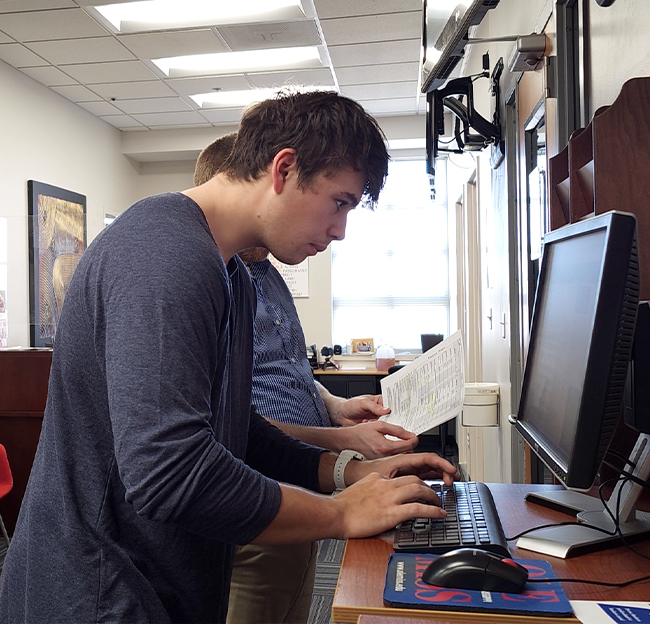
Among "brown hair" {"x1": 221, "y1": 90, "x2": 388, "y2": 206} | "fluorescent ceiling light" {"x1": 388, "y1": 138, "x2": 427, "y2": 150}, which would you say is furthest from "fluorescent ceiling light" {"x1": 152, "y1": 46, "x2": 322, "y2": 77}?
"brown hair" {"x1": 221, "y1": 90, "x2": 388, "y2": 206}

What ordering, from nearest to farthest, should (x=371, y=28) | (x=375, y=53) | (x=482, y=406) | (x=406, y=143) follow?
(x=482, y=406), (x=371, y=28), (x=375, y=53), (x=406, y=143)

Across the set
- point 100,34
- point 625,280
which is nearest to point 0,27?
point 100,34

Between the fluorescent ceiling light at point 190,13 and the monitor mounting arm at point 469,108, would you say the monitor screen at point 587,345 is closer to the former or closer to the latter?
the monitor mounting arm at point 469,108

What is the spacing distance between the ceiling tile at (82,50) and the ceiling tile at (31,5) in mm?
432

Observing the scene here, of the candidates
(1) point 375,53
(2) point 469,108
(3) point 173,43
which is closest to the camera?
(2) point 469,108

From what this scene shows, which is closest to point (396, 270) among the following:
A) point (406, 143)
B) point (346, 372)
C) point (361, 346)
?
point (361, 346)

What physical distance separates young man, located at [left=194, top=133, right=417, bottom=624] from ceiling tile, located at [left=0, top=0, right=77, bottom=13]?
2559mm

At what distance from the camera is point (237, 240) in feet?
3.07

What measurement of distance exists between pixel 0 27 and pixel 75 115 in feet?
5.02

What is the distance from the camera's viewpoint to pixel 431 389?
3.95ft

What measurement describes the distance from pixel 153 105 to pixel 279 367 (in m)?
4.36

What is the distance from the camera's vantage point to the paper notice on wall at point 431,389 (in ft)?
3.65

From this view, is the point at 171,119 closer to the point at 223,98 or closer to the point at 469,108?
the point at 223,98

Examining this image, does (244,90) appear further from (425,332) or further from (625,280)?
(625,280)
